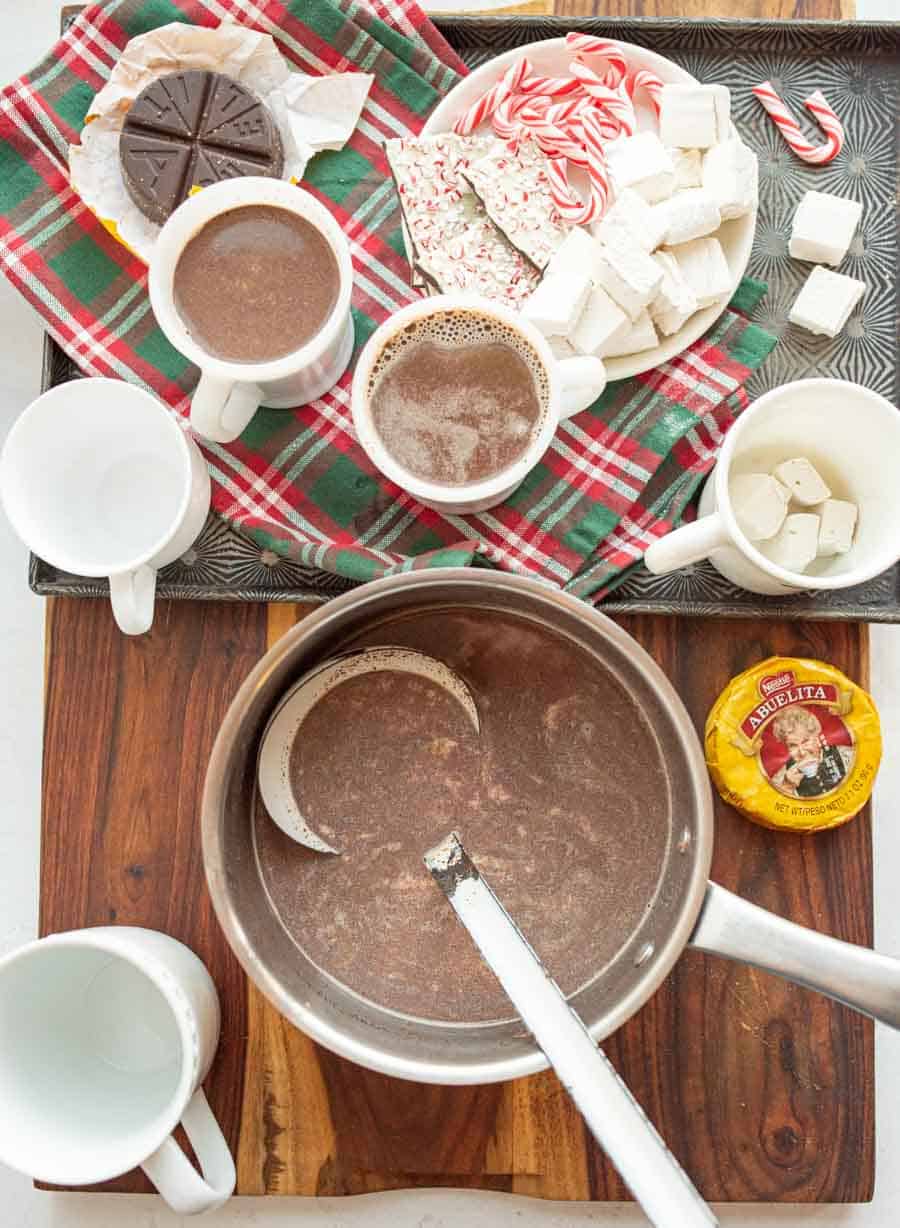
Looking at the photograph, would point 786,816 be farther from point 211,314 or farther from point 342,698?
point 211,314

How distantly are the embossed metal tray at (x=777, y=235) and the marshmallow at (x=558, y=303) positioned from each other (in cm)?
19

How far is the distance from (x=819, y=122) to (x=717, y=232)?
0.17 metres

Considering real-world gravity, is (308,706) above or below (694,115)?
below

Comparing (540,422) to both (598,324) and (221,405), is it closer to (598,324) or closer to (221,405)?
(598,324)

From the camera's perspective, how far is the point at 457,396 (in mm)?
1038

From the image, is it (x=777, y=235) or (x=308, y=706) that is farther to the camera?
(x=777, y=235)

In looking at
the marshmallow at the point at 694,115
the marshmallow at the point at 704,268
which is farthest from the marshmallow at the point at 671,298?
the marshmallow at the point at 694,115

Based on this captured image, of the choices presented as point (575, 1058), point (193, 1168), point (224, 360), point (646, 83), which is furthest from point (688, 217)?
point (193, 1168)

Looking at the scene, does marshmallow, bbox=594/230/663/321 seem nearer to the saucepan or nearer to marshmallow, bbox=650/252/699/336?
marshmallow, bbox=650/252/699/336

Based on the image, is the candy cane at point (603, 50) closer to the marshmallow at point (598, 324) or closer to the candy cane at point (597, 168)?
the candy cane at point (597, 168)

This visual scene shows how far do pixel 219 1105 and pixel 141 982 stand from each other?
14 cm

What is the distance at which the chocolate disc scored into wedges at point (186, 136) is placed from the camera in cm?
107

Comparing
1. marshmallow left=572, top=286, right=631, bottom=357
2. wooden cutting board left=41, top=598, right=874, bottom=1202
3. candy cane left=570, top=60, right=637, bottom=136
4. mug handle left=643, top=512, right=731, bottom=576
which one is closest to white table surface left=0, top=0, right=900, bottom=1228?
wooden cutting board left=41, top=598, right=874, bottom=1202

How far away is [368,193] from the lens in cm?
111
